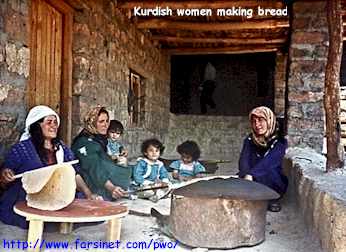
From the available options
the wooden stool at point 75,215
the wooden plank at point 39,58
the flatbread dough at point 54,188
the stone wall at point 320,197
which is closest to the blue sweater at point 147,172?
the wooden plank at point 39,58

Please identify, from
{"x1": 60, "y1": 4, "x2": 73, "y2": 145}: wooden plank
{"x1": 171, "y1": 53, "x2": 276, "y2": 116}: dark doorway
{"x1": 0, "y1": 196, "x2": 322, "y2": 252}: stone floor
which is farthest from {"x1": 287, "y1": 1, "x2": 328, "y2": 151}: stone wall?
{"x1": 171, "y1": 53, "x2": 276, "y2": 116}: dark doorway

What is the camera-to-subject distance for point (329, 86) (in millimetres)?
3354

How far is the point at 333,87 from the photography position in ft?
11.0

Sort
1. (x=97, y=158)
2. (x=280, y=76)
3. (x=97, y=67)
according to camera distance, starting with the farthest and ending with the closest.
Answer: (x=280, y=76) → (x=97, y=67) → (x=97, y=158)

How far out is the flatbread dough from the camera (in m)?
2.56

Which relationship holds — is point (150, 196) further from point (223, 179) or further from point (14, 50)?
point (14, 50)

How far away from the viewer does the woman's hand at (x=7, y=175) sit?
2972mm

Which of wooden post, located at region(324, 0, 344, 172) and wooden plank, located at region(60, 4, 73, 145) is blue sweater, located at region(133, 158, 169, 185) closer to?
wooden plank, located at region(60, 4, 73, 145)

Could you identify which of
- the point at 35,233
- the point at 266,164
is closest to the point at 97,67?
the point at 266,164

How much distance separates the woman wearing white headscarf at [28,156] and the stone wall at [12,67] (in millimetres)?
274

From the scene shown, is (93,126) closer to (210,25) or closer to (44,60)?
(44,60)

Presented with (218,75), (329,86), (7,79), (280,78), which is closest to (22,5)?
(7,79)

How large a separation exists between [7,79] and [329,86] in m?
2.29

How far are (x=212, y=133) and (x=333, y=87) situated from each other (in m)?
7.46
